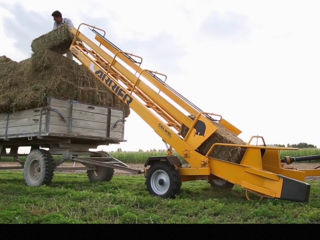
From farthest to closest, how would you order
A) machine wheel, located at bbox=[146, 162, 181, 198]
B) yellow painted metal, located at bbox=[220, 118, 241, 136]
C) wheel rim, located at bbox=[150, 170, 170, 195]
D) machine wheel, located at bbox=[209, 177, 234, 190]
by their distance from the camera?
machine wheel, located at bbox=[209, 177, 234, 190] < yellow painted metal, located at bbox=[220, 118, 241, 136] < wheel rim, located at bbox=[150, 170, 170, 195] < machine wheel, located at bbox=[146, 162, 181, 198]

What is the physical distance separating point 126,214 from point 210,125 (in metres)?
2.74

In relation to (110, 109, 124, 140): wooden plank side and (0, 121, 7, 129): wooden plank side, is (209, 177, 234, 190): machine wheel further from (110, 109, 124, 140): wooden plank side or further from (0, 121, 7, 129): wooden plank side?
(0, 121, 7, 129): wooden plank side

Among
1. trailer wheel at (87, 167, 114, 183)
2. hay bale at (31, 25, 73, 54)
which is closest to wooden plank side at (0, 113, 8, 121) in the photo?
hay bale at (31, 25, 73, 54)

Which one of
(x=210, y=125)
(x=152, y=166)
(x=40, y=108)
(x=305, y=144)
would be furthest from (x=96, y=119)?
(x=305, y=144)

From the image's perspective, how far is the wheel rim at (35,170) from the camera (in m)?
9.81

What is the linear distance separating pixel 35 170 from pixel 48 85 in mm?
2303

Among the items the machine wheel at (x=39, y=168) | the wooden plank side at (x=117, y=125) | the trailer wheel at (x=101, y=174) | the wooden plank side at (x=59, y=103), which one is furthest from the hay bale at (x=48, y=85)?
the trailer wheel at (x=101, y=174)

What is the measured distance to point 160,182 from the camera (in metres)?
7.48

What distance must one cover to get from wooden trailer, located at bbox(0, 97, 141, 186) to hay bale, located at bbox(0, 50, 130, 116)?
20 centimetres

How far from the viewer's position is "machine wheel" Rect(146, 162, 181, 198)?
281 inches

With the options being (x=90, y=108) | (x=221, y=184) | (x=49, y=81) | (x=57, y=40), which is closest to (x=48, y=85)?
(x=49, y=81)

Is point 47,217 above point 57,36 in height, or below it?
below
